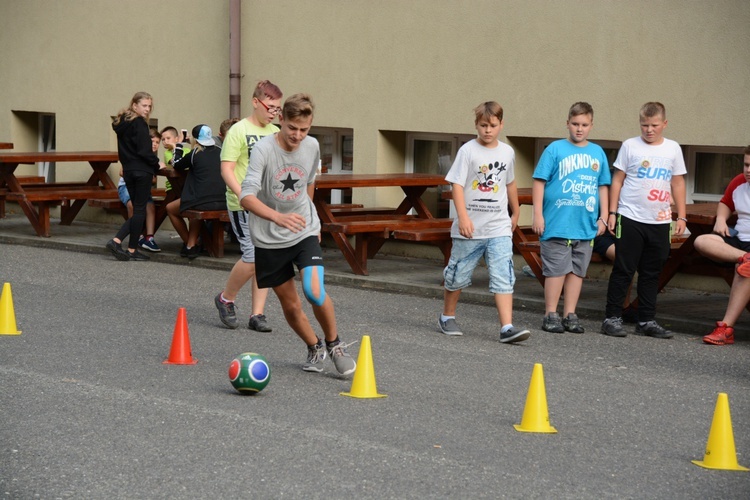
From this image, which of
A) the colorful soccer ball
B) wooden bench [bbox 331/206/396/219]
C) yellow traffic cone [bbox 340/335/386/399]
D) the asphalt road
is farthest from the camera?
wooden bench [bbox 331/206/396/219]

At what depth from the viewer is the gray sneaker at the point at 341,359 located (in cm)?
770

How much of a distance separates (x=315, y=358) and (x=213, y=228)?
6.47 metres

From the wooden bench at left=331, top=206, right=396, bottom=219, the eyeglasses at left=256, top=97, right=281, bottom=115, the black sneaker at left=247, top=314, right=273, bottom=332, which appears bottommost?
the black sneaker at left=247, top=314, right=273, bottom=332

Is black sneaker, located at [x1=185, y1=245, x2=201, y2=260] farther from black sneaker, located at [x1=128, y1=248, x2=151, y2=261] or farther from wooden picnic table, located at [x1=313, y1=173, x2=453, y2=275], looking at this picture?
wooden picnic table, located at [x1=313, y1=173, x2=453, y2=275]

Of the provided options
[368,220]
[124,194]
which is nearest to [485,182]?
[368,220]

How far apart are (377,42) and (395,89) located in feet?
1.98

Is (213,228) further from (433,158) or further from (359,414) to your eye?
(359,414)

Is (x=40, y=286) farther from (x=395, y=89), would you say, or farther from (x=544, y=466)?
(x=544, y=466)

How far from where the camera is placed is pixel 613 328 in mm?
9648

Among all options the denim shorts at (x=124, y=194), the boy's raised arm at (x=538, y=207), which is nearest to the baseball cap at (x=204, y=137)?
the denim shorts at (x=124, y=194)

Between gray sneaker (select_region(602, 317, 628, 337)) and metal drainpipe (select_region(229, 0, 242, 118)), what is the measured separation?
25.4 feet

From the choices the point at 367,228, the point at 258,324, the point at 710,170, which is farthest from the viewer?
the point at 367,228

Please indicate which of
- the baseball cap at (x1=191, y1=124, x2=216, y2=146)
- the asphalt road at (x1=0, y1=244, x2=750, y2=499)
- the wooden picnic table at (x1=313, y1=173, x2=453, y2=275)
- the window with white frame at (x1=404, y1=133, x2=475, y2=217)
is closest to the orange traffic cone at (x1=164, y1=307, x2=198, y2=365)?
the asphalt road at (x1=0, y1=244, x2=750, y2=499)

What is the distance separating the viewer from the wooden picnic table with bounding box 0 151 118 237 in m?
15.9
